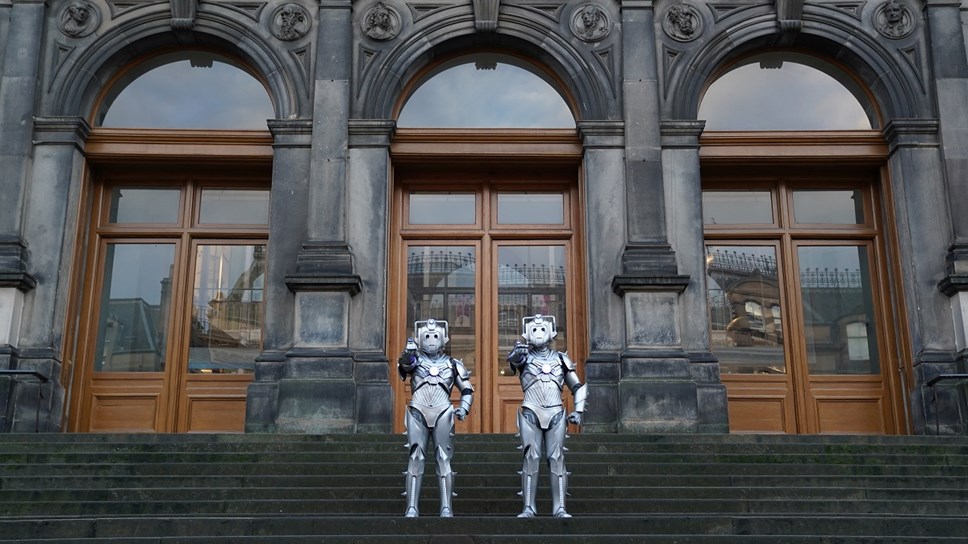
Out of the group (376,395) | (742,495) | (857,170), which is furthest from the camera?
(857,170)

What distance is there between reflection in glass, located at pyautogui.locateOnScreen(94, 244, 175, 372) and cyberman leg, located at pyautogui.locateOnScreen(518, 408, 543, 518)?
7882mm

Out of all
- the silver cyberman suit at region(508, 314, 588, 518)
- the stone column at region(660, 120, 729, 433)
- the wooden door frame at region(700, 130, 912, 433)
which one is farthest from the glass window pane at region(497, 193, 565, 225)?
the silver cyberman suit at region(508, 314, 588, 518)

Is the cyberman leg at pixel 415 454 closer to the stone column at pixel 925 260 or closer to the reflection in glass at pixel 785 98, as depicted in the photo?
the stone column at pixel 925 260

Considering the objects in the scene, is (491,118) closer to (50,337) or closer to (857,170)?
(857,170)

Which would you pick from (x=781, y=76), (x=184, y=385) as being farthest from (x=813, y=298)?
(x=184, y=385)

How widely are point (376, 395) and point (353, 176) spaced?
312 cm

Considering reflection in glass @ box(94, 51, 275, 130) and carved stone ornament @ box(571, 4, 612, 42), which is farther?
reflection in glass @ box(94, 51, 275, 130)

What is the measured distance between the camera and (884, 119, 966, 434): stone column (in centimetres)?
1398

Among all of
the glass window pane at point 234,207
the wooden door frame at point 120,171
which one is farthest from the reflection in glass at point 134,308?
the glass window pane at point 234,207

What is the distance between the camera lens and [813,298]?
611 inches

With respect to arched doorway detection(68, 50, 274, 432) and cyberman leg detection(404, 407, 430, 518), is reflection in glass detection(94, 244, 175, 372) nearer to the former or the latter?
arched doorway detection(68, 50, 274, 432)

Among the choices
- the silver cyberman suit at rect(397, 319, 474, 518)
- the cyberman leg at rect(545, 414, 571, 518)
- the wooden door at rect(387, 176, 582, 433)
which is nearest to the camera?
the cyberman leg at rect(545, 414, 571, 518)

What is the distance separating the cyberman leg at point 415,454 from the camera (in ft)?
29.3

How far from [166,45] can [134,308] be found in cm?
395
